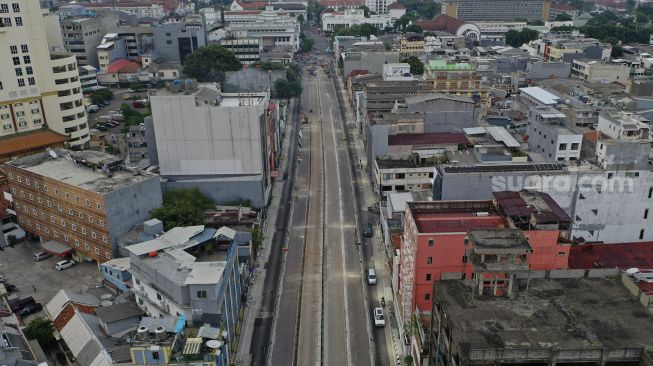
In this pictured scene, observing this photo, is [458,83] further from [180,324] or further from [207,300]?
[180,324]

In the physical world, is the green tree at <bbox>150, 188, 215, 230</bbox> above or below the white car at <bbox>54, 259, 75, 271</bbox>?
above

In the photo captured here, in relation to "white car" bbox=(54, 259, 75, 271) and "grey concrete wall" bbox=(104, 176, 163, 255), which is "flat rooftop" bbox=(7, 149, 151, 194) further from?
"white car" bbox=(54, 259, 75, 271)

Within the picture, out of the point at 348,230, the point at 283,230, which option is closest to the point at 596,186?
the point at 348,230

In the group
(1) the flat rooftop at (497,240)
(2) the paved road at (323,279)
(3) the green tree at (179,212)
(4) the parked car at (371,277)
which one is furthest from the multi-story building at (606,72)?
(1) the flat rooftop at (497,240)

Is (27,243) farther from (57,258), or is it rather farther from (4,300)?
(4,300)

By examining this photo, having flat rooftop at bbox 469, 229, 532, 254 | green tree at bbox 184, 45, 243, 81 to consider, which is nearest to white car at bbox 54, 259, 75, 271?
flat rooftop at bbox 469, 229, 532, 254

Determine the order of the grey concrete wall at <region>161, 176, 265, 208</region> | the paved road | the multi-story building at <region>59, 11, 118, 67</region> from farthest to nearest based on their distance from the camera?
the multi-story building at <region>59, 11, 118, 67</region>
the grey concrete wall at <region>161, 176, 265, 208</region>
the paved road
